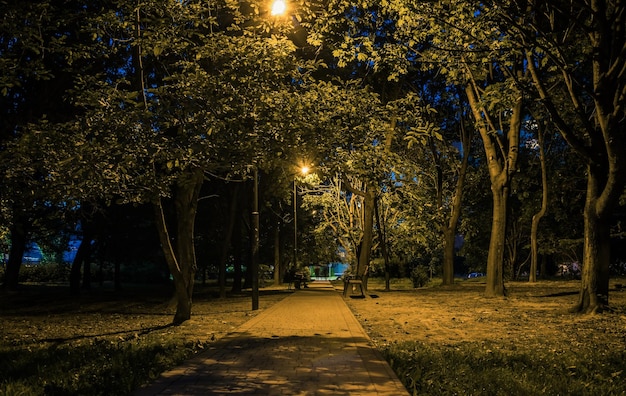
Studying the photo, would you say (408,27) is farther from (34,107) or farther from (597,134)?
(34,107)

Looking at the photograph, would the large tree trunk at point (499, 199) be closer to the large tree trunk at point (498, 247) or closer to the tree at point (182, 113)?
the large tree trunk at point (498, 247)

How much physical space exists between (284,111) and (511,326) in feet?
22.8

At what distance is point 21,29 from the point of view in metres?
9.65

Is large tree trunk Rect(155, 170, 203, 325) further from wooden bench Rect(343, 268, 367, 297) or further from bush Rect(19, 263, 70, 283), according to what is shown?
bush Rect(19, 263, 70, 283)

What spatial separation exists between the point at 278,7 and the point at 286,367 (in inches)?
291

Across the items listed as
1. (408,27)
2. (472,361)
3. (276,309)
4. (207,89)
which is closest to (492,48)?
A: (408,27)

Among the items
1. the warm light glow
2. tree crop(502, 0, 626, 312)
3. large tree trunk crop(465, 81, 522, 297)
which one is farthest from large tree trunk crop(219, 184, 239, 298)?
tree crop(502, 0, 626, 312)

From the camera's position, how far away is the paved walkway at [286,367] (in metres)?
6.35

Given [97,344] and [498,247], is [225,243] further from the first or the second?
[97,344]

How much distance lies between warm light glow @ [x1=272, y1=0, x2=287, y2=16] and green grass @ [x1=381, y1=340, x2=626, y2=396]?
711 cm

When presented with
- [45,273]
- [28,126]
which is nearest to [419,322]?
[28,126]

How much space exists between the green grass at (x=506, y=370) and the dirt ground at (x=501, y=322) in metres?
0.79

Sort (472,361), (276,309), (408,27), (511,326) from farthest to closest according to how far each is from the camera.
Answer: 1. (276,309)
2. (408,27)
3. (511,326)
4. (472,361)

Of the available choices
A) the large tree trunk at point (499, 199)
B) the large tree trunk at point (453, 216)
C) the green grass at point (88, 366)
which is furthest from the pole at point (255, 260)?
the large tree trunk at point (453, 216)
